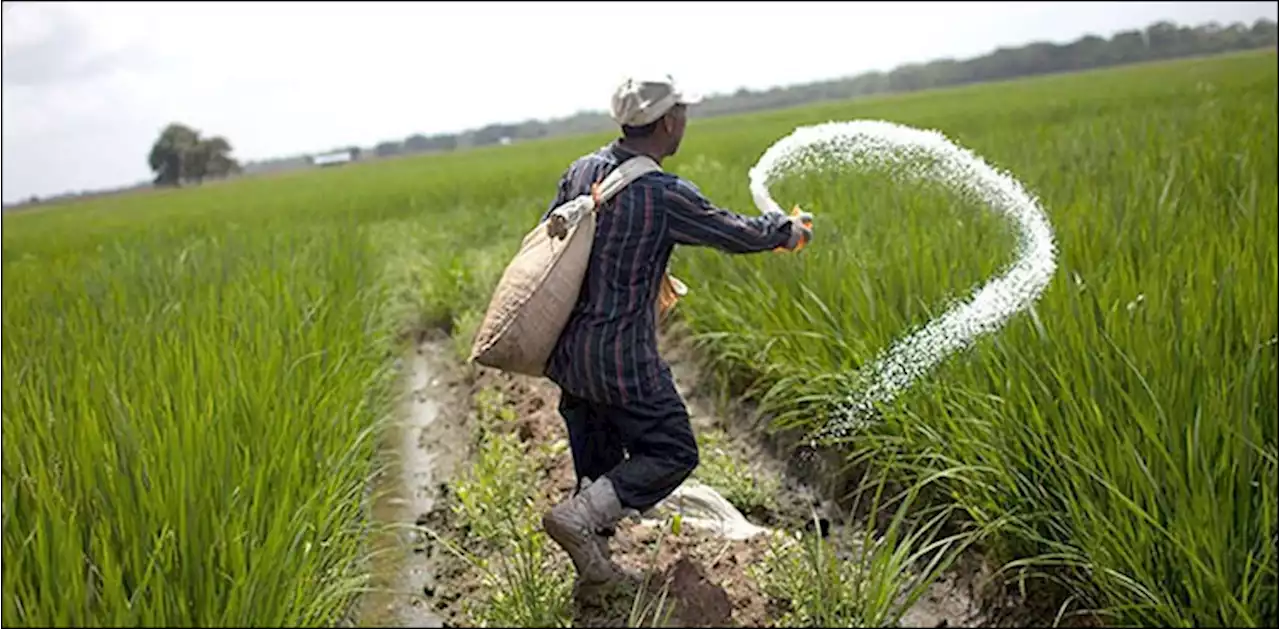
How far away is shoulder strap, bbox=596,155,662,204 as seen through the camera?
1.93 m

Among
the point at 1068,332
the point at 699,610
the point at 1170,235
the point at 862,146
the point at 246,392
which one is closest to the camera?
the point at 699,610

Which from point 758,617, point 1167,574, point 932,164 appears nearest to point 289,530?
point 758,617

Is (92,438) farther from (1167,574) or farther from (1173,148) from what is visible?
(1173,148)

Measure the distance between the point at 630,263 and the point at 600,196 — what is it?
146 mm

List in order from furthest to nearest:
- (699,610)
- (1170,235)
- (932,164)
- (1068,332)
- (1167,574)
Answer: (932,164) < (1170,235) < (1068,332) < (699,610) < (1167,574)

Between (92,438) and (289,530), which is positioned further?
(92,438)

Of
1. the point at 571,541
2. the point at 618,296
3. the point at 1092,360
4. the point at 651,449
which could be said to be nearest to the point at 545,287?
the point at 618,296

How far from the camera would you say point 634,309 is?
201cm

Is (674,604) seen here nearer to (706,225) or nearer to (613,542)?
(613,542)

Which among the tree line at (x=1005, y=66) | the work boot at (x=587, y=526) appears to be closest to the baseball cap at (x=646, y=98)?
the work boot at (x=587, y=526)

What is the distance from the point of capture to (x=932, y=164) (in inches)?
154

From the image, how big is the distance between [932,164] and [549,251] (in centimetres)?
238

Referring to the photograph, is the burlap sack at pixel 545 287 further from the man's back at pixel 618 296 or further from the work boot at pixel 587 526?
the work boot at pixel 587 526

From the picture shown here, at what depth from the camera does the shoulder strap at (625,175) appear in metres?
1.93
